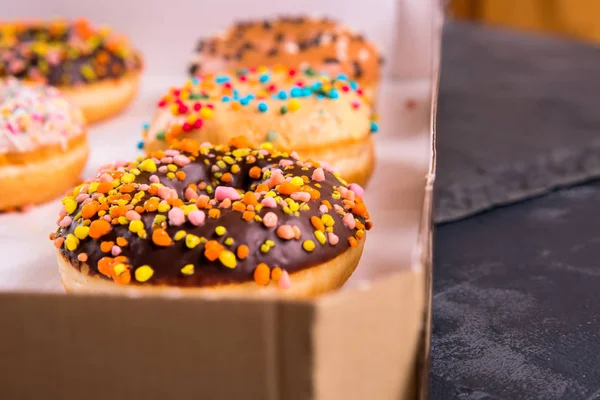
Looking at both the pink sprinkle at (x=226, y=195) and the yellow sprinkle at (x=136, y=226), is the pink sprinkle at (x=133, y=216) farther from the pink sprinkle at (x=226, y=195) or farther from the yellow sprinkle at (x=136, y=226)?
the pink sprinkle at (x=226, y=195)

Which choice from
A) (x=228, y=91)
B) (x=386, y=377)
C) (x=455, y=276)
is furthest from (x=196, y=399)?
(x=228, y=91)

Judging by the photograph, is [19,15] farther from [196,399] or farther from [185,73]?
[196,399]

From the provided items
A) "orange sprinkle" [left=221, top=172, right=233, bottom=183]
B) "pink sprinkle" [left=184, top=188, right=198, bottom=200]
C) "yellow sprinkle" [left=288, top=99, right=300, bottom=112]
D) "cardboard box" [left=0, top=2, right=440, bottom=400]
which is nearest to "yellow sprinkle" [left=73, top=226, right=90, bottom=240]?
"pink sprinkle" [left=184, top=188, right=198, bottom=200]

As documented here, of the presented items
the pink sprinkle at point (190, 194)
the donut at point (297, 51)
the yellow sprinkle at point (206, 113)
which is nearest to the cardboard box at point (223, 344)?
the pink sprinkle at point (190, 194)

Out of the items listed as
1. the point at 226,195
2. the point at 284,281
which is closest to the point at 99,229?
the point at 226,195

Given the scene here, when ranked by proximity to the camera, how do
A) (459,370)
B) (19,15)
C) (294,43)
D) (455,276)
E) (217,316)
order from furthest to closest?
(19,15) < (294,43) < (455,276) < (459,370) < (217,316)

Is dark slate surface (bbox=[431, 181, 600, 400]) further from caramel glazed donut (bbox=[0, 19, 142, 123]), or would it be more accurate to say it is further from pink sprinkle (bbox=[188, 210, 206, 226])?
caramel glazed donut (bbox=[0, 19, 142, 123])

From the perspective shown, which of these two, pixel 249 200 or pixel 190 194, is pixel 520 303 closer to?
pixel 249 200

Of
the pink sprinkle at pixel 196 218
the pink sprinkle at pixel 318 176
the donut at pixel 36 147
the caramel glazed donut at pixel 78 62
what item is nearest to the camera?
the pink sprinkle at pixel 196 218
